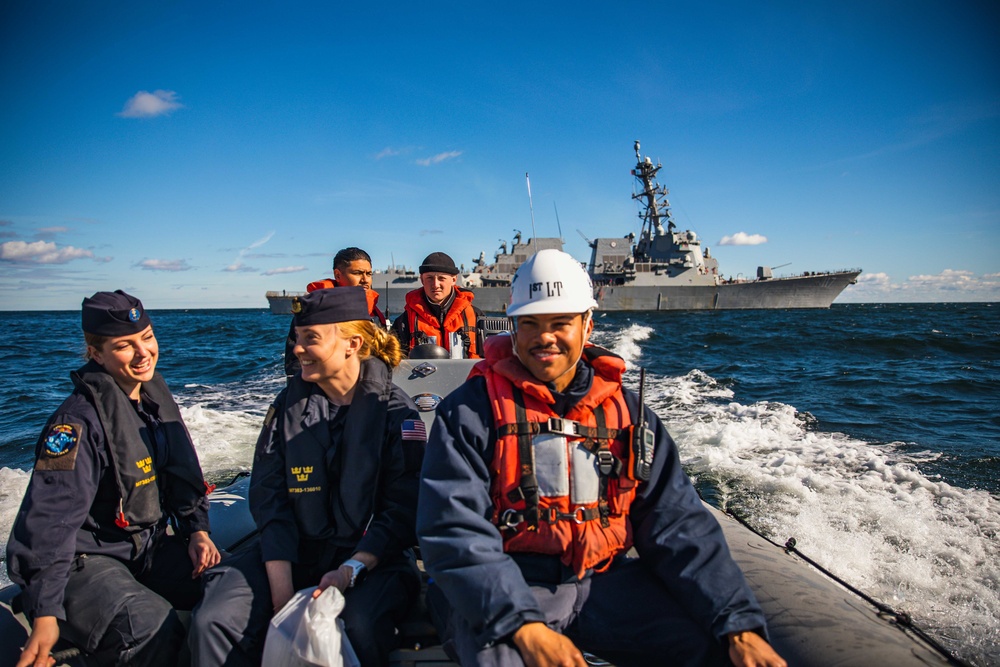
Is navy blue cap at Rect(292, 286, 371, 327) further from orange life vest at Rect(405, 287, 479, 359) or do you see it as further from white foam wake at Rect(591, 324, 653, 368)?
white foam wake at Rect(591, 324, 653, 368)

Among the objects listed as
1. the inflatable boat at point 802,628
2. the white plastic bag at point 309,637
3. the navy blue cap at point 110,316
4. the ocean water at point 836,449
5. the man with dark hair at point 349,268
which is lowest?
the ocean water at point 836,449

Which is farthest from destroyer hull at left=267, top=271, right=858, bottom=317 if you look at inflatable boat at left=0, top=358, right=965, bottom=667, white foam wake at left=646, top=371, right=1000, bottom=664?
inflatable boat at left=0, top=358, right=965, bottom=667

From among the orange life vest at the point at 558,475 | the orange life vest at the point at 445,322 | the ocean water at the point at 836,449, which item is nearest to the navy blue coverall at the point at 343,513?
the orange life vest at the point at 558,475

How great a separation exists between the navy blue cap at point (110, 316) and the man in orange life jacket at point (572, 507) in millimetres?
1376

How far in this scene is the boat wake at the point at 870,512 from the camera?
11.6ft

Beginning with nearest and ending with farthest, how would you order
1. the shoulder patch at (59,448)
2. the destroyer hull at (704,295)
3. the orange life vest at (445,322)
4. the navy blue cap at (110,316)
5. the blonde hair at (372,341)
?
the shoulder patch at (59,448) → the navy blue cap at (110,316) → the blonde hair at (372,341) → the orange life vest at (445,322) → the destroyer hull at (704,295)

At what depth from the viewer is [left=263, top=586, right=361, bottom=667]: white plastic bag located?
1.69m

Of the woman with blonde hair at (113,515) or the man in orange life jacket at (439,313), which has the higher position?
the man in orange life jacket at (439,313)

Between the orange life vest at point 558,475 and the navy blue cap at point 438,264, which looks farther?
the navy blue cap at point 438,264

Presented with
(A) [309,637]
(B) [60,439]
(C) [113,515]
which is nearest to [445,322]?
(C) [113,515]

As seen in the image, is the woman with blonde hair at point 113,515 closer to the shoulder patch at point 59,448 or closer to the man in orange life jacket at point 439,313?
the shoulder patch at point 59,448

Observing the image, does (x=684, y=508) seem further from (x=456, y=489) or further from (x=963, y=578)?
(x=963, y=578)

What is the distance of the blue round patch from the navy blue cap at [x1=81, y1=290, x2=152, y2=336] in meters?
0.38

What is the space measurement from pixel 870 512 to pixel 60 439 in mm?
5983
